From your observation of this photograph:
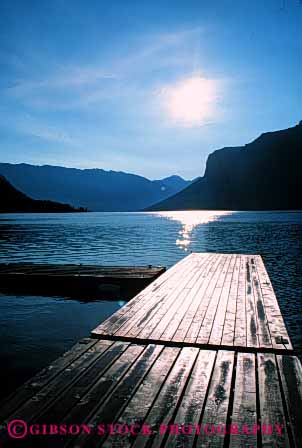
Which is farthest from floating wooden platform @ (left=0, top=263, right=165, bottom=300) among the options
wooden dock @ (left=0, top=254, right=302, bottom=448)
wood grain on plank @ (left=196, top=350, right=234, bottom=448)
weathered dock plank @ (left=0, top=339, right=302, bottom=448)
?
wood grain on plank @ (left=196, top=350, right=234, bottom=448)

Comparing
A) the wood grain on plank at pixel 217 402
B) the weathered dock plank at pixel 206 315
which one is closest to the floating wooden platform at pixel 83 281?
the weathered dock plank at pixel 206 315

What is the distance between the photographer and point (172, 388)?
4473mm

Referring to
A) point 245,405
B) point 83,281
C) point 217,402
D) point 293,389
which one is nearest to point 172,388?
point 217,402

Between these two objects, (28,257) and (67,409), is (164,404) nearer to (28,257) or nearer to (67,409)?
(67,409)

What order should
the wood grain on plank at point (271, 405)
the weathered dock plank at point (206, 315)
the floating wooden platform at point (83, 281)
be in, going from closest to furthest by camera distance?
the wood grain on plank at point (271, 405), the weathered dock plank at point (206, 315), the floating wooden platform at point (83, 281)

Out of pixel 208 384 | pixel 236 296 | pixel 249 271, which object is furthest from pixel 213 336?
pixel 249 271

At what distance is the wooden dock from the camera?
3500mm

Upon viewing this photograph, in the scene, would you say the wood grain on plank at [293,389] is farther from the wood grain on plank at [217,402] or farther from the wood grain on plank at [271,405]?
the wood grain on plank at [217,402]

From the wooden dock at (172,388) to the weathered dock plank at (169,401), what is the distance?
0.04 feet

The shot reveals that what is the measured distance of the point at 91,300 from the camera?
51.9 feet

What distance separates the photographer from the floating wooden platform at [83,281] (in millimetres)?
16016

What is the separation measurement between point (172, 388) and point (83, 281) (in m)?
12.8

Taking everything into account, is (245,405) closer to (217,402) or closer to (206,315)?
(217,402)

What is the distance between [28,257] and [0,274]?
41.3 ft
